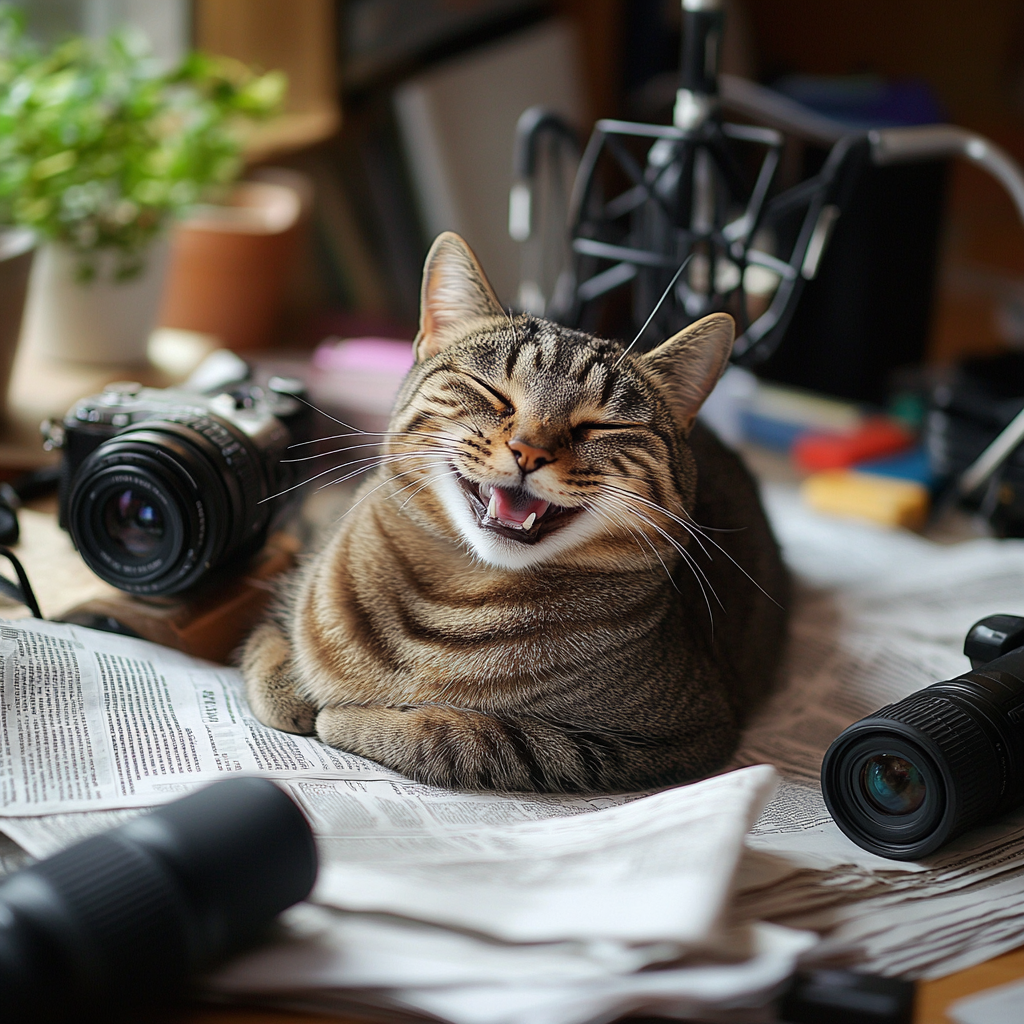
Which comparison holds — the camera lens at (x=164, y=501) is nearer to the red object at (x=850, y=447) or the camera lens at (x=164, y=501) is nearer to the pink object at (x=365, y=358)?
the pink object at (x=365, y=358)

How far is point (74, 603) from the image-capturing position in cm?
101

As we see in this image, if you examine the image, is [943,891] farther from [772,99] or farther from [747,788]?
[772,99]

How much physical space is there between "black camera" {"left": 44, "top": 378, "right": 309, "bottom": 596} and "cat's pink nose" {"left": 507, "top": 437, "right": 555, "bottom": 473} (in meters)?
0.28

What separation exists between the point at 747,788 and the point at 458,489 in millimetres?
327

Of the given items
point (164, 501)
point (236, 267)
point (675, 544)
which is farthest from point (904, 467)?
point (164, 501)

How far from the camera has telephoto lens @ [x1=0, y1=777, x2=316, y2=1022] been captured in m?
0.53

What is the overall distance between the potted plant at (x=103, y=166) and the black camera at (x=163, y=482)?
38cm

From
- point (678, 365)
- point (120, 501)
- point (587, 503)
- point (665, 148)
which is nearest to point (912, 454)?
point (665, 148)

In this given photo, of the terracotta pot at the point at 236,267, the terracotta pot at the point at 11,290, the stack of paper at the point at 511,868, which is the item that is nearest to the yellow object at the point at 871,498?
the stack of paper at the point at 511,868

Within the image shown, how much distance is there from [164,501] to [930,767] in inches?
25.3

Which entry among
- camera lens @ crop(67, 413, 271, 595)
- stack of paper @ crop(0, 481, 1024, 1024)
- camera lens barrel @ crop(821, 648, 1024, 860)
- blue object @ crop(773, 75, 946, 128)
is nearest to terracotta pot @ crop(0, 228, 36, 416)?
camera lens @ crop(67, 413, 271, 595)

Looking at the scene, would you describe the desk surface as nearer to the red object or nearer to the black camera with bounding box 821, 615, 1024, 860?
the black camera with bounding box 821, 615, 1024, 860

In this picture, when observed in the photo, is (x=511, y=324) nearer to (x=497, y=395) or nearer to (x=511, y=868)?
(x=497, y=395)

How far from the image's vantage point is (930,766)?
0.74 m
